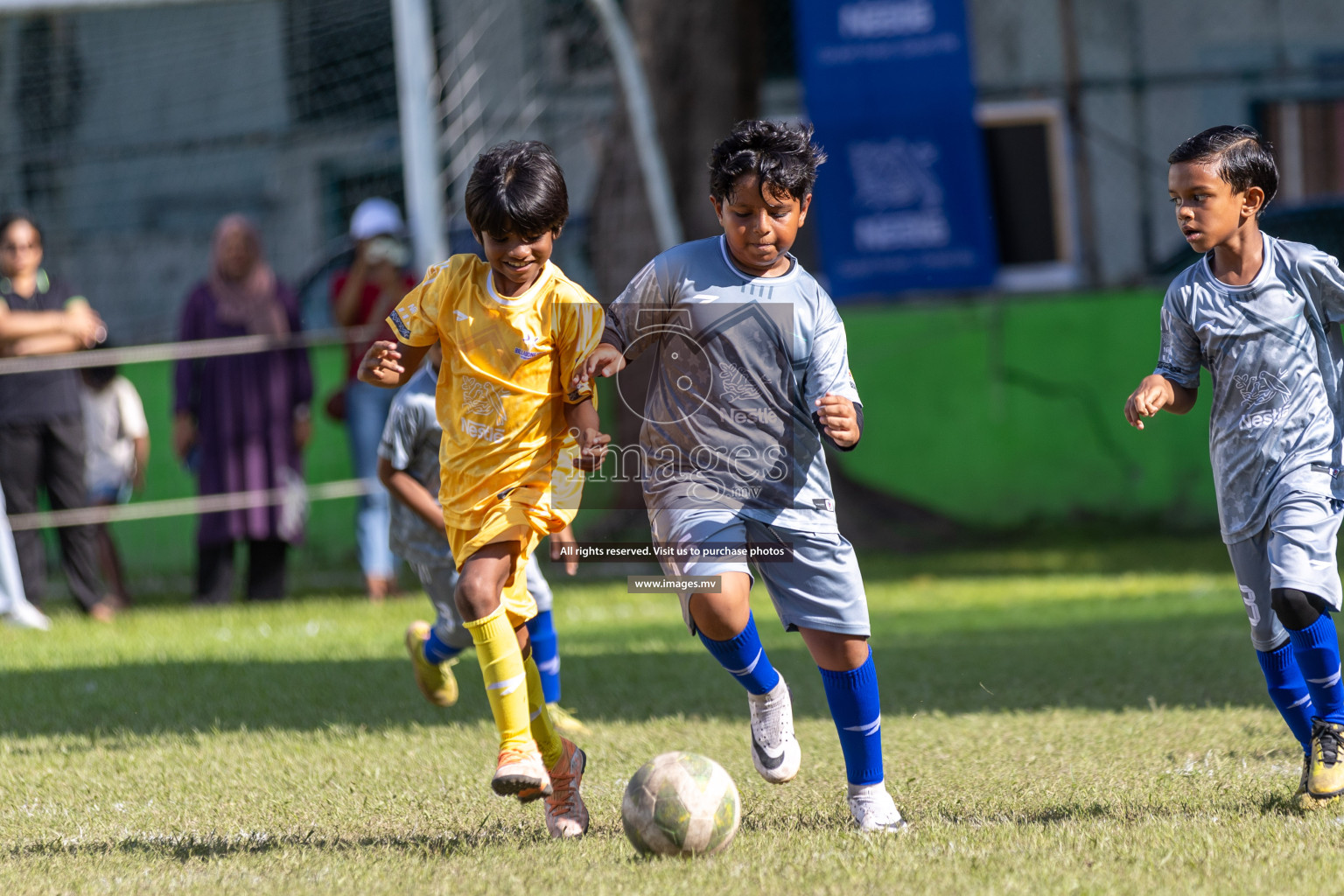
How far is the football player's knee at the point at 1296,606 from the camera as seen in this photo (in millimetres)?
3918

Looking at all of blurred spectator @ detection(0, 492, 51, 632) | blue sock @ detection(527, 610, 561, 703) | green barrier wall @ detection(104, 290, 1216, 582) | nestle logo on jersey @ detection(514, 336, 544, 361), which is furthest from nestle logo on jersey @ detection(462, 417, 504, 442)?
green barrier wall @ detection(104, 290, 1216, 582)

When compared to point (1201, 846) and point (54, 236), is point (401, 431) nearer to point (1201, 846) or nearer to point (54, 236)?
point (1201, 846)

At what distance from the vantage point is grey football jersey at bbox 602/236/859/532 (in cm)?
387

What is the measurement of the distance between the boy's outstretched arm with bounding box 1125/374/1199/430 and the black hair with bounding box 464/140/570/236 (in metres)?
1.55

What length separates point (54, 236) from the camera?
14312 millimetres

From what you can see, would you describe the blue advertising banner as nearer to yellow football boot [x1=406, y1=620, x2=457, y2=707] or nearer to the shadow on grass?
the shadow on grass

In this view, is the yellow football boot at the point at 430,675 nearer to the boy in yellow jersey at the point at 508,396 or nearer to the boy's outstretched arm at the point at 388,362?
the boy in yellow jersey at the point at 508,396

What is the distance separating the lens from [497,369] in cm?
394

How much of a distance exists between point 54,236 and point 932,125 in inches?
323

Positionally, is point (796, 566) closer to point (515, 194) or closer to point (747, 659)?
point (747, 659)

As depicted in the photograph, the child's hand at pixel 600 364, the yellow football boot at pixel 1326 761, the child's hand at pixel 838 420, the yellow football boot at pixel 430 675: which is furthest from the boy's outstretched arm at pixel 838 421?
the yellow football boot at pixel 430 675

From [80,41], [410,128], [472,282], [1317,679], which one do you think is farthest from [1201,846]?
[80,41]

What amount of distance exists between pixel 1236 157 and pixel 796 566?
1.61m

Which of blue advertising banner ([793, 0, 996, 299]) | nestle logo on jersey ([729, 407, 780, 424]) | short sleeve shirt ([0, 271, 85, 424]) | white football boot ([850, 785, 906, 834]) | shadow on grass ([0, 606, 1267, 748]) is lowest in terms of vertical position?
shadow on grass ([0, 606, 1267, 748])
